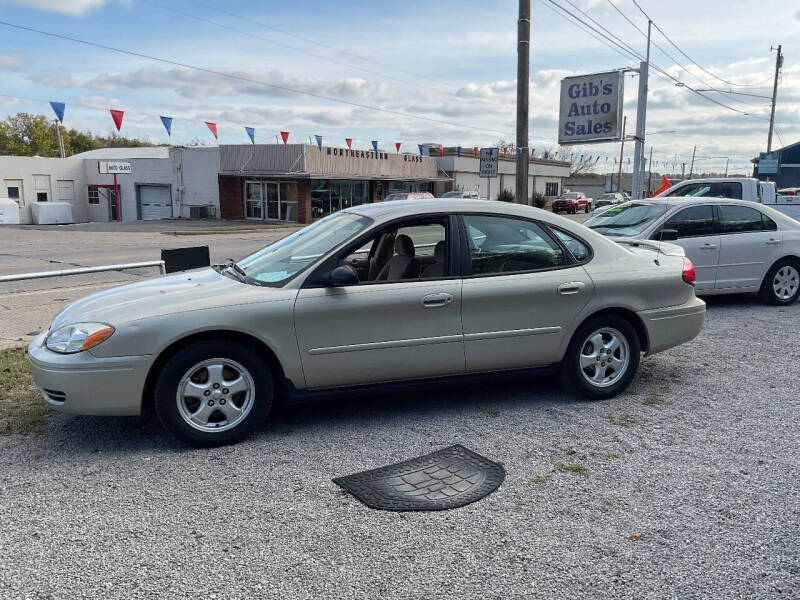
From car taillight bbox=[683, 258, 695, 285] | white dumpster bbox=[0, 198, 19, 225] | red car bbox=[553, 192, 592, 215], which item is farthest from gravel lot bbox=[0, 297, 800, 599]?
red car bbox=[553, 192, 592, 215]

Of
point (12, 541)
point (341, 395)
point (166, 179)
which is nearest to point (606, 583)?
point (341, 395)

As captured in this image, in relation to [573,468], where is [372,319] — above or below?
above

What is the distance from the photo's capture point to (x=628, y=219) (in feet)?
31.4

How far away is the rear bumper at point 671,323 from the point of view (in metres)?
5.46

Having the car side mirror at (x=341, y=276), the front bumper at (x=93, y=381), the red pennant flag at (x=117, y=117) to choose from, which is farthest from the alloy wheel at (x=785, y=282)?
the red pennant flag at (x=117, y=117)

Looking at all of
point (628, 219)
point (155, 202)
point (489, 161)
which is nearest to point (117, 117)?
point (155, 202)

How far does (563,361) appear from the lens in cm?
529

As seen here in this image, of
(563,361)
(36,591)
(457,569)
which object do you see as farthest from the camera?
(563,361)

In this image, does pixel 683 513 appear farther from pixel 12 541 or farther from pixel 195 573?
pixel 12 541

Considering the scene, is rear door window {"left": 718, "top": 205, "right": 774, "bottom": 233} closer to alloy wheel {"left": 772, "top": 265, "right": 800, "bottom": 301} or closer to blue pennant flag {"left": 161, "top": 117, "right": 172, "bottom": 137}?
alloy wheel {"left": 772, "top": 265, "right": 800, "bottom": 301}

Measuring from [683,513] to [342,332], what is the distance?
7.55ft

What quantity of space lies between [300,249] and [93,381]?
170 cm

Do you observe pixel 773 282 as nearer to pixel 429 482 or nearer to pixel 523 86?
pixel 523 86

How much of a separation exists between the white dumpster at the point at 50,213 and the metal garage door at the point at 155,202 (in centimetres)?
473
